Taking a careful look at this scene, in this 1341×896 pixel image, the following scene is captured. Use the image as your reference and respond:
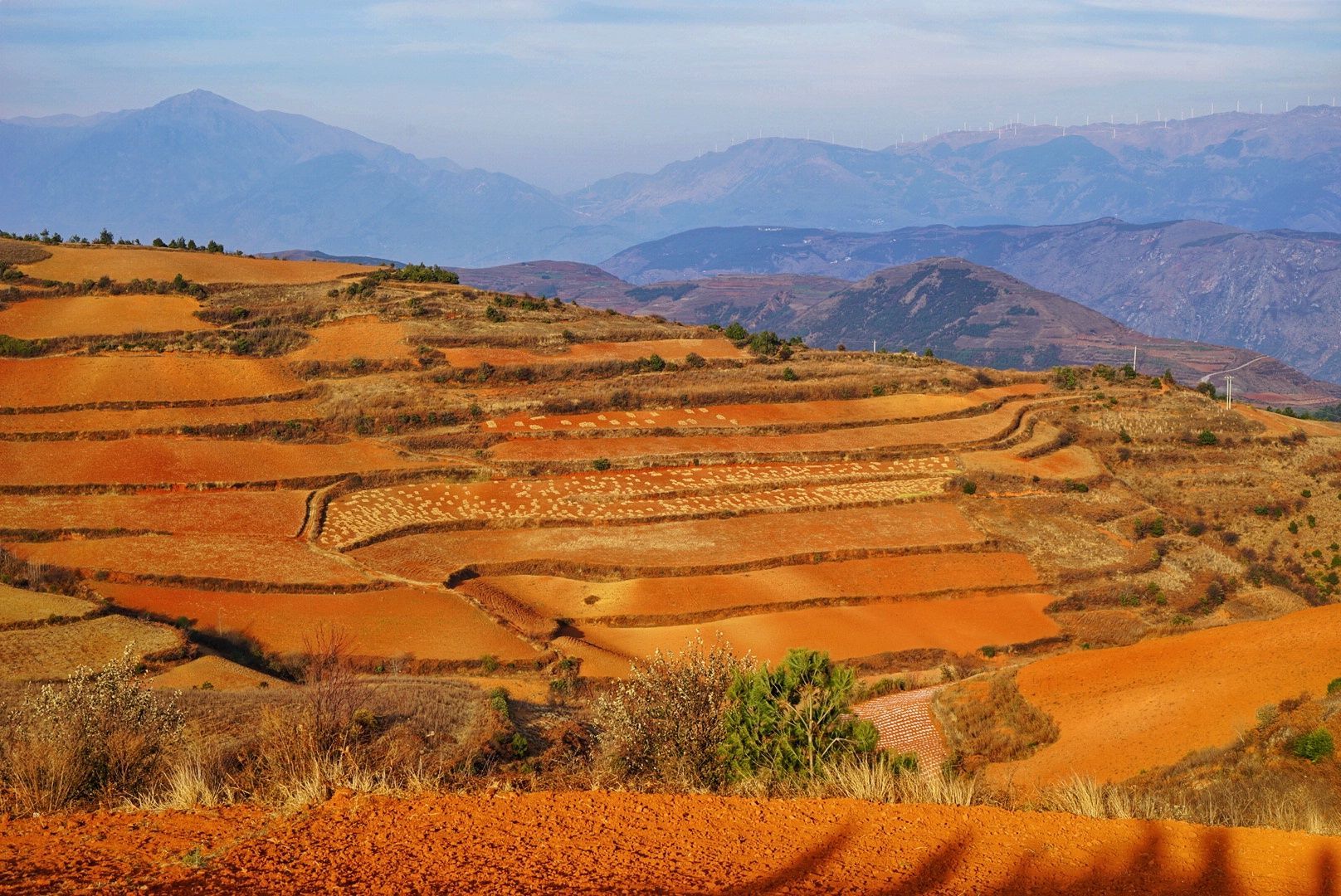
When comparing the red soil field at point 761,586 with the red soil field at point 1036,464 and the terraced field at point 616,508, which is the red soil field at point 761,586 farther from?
the red soil field at point 1036,464

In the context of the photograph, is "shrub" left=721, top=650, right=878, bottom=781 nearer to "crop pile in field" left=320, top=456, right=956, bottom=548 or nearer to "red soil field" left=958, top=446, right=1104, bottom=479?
"crop pile in field" left=320, top=456, right=956, bottom=548

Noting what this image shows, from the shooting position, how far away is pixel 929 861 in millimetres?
9672

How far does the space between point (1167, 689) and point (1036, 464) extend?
92.6ft

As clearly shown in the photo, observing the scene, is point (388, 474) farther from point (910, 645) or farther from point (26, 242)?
point (26, 242)

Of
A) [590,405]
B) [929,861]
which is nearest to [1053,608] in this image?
[590,405]

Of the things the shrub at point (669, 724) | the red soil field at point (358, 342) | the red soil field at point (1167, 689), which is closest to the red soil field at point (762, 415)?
the red soil field at point (358, 342)

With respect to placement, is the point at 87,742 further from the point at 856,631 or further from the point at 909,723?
the point at 856,631

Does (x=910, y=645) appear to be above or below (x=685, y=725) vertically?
below

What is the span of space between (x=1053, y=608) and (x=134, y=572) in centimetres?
2771

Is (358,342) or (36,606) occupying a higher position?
(358,342)

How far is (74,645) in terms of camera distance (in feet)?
83.1

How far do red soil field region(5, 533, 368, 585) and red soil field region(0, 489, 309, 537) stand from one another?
0.79 metres

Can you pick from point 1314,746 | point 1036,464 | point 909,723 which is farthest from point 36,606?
point 1036,464

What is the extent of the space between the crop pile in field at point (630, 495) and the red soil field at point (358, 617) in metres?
4.32
